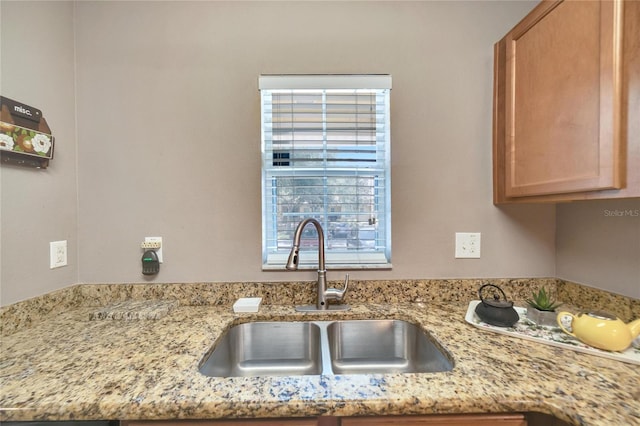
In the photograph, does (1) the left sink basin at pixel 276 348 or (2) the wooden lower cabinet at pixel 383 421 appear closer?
(2) the wooden lower cabinet at pixel 383 421

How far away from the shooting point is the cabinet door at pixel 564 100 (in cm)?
78

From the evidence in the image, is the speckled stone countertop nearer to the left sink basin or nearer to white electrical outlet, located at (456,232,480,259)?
the left sink basin

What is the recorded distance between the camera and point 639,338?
0.82 m

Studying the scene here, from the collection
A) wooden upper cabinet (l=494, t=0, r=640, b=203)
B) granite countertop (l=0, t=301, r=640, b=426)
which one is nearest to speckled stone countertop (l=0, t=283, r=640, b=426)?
granite countertop (l=0, t=301, r=640, b=426)

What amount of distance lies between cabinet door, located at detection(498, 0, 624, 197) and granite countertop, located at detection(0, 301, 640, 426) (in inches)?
22.9

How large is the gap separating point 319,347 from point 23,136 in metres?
1.46

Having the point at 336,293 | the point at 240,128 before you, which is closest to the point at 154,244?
the point at 240,128

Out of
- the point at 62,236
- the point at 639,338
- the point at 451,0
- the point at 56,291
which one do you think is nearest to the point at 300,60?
the point at 451,0

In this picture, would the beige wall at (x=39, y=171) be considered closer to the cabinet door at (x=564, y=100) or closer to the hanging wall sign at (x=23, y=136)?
the hanging wall sign at (x=23, y=136)

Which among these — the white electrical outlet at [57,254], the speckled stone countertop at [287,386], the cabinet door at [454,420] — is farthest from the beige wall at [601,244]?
the white electrical outlet at [57,254]

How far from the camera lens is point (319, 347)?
1.09 meters

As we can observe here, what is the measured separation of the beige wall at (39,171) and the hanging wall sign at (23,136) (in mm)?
42

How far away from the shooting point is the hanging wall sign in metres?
0.94

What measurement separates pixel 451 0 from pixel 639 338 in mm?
1582
